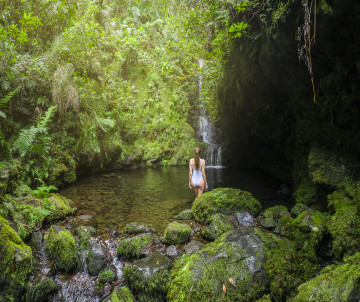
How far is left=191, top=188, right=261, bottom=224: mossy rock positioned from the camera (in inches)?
201

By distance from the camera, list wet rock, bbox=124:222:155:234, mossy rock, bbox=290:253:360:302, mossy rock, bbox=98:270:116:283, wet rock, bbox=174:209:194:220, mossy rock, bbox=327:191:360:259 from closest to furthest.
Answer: mossy rock, bbox=290:253:360:302 < mossy rock, bbox=327:191:360:259 < mossy rock, bbox=98:270:116:283 < wet rock, bbox=124:222:155:234 < wet rock, bbox=174:209:194:220

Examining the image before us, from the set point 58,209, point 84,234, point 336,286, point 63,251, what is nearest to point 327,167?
point 336,286

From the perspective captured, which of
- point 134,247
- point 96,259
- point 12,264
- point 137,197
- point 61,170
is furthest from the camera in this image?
point 61,170

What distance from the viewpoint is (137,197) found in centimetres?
723

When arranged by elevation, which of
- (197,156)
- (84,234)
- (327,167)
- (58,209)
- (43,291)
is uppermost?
(197,156)

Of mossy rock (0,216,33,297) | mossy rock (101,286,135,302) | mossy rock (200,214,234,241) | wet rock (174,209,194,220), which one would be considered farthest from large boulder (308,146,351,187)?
mossy rock (0,216,33,297)

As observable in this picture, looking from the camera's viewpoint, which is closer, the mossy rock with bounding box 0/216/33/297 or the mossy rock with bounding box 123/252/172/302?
the mossy rock with bounding box 0/216/33/297

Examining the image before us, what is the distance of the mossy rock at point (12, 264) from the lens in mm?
2961

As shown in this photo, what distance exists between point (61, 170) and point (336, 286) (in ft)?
26.2

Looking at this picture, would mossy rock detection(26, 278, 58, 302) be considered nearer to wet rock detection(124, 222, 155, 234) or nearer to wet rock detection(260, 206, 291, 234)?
wet rock detection(124, 222, 155, 234)

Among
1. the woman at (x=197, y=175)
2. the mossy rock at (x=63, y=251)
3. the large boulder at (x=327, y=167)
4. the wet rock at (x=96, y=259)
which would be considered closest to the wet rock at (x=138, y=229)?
the wet rock at (x=96, y=259)

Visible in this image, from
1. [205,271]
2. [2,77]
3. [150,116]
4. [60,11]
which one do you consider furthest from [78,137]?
[205,271]

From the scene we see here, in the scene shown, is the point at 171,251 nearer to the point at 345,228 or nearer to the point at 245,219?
the point at 245,219

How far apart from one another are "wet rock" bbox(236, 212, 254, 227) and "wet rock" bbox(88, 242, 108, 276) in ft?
9.86
